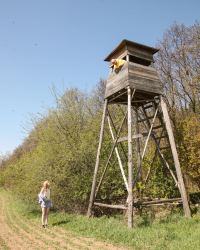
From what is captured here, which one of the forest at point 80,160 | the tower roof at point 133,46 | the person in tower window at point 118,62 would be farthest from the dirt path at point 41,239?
the tower roof at point 133,46

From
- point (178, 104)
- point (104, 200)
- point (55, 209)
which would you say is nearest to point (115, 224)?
point (104, 200)

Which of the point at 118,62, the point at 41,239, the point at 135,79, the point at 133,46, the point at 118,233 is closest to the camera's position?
the point at 118,233

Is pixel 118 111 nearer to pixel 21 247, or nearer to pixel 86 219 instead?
pixel 86 219

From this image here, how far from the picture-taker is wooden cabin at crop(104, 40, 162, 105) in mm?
7375

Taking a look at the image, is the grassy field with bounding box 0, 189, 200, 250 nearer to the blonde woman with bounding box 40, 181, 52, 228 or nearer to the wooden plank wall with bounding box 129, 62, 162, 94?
the blonde woman with bounding box 40, 181, 52, 228

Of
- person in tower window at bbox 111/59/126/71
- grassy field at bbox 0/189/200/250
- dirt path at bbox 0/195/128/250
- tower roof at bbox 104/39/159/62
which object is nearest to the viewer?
grassy field at bbox 0/189/200/250

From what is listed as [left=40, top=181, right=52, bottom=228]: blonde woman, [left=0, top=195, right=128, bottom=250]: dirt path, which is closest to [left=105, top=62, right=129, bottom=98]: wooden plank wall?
[left=40, top=181, right=52, bottom=228]: blonde woman

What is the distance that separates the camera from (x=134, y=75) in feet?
24.2

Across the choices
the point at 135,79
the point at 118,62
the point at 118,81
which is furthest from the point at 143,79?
the point at 118,62

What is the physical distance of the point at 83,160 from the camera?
9.24 meters

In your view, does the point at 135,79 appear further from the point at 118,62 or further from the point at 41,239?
the point at 41,239

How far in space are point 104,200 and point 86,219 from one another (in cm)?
150

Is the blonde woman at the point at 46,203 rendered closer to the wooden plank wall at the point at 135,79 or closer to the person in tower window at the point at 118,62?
the wooden plank wall at the point at 135,79

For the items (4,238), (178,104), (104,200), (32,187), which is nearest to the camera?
(4,238)
